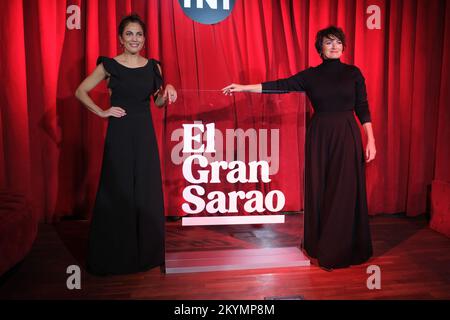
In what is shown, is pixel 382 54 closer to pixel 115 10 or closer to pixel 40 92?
pixel 115 10

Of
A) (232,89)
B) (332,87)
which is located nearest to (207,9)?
(232,89)

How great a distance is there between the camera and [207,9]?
3203 mm

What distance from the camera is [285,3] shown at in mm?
3311

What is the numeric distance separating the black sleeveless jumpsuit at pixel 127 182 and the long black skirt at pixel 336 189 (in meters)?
0.93

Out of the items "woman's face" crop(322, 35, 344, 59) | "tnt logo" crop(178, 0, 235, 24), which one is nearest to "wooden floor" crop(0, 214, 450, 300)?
"woman's face" crop(322, 35, 344, 59)

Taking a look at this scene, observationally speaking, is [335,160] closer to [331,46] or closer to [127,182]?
[331,46]

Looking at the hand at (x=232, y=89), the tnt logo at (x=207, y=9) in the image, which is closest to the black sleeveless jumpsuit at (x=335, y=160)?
the hand at (x=232, y=89)

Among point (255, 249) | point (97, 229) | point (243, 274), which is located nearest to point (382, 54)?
point (255, 249)

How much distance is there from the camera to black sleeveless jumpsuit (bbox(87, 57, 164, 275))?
2141mm

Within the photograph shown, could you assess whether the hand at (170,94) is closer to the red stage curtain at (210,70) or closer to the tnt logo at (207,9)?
the red stage curtain at (210,70)

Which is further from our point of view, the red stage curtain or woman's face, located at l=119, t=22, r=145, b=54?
the red stage curtain

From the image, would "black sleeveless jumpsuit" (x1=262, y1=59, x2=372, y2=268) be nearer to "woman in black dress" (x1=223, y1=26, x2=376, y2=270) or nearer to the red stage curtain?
"woman in black dress" (x1=223, y1=26, x2=376, y2=270)

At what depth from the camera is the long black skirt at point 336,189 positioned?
226cm

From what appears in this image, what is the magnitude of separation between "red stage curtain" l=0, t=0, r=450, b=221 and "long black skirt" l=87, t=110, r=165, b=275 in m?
0.62
